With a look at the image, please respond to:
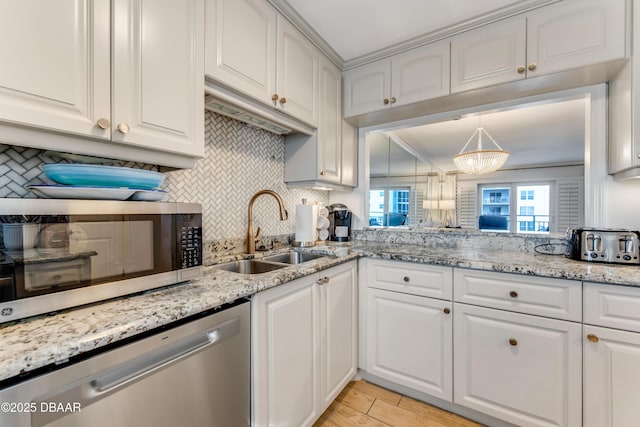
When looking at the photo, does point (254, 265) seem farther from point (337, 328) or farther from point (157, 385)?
point (157, 385)

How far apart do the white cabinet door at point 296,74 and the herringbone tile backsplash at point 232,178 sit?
0.35 metres

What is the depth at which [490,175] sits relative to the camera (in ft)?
16.4

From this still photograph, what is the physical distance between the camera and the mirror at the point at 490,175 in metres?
2.61

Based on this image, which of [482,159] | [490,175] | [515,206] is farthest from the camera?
[490,175]

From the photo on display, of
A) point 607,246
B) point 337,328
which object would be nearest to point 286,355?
point 337,328

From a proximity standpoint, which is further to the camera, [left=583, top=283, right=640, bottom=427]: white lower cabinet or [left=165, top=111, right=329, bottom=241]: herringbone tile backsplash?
[left=165, top=111, right=329, bottom=241]: herringbone tile backsplash

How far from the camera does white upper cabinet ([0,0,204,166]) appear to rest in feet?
2.37

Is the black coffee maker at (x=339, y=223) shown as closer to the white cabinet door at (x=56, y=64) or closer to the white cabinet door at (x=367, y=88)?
the white cabinet door at (x=367, y=88)

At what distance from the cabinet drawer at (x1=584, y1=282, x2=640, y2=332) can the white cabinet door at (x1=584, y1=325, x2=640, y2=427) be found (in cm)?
3

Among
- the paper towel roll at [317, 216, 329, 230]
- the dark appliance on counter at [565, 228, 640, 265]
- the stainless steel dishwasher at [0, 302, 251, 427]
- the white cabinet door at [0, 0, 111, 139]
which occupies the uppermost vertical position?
the white cabinet door at [0, 0, 111, 139]

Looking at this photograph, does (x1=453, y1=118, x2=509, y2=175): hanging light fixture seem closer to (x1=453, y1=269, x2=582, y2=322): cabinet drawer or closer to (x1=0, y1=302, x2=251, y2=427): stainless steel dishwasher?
(x1=453, y1=269, x2=582, y2=322): cabinet drawer

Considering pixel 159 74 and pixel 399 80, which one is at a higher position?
pixel 399 80

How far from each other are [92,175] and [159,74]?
444mm

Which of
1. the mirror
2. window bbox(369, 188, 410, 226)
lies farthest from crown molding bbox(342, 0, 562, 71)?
window bbox(369, 188, 410, 226)
